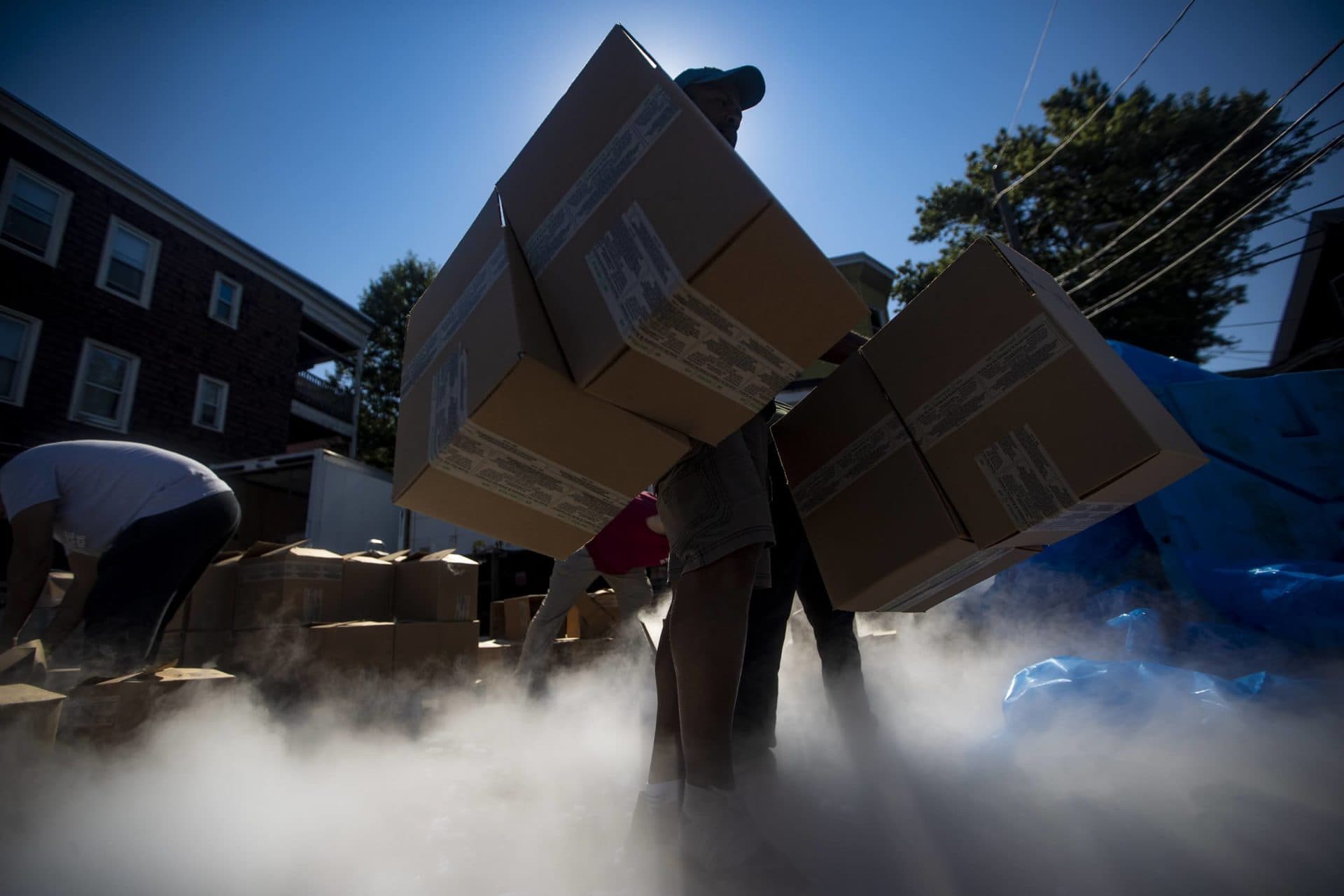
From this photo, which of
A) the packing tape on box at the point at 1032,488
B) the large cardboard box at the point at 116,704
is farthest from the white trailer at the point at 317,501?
the packing tape on box at the point at 1032,488

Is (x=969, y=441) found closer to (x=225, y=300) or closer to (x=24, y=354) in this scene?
(x=24, y=354)

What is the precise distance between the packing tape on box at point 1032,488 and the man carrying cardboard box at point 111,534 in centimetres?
222

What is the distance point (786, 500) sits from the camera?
59.5 inches

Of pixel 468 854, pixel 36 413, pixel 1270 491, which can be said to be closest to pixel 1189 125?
pixel 1270 491

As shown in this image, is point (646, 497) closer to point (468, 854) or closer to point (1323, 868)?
point (468, 854)

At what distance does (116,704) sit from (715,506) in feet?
4.25

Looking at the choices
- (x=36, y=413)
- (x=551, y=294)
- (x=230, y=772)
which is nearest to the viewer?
(x=551, y=294)

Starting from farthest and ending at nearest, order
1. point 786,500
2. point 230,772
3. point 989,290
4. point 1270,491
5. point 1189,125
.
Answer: point 1189,125 → point 1270,491 → point 786,500 → point 230,772 → point 989,290

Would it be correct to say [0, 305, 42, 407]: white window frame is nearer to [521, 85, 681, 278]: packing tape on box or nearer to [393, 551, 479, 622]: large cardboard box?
[393, 551, 479, 622]: large cardboard box

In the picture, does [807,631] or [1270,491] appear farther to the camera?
[807,631]

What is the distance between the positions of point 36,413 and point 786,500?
1073 cm

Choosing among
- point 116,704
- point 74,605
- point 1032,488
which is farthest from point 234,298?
point 1032,488

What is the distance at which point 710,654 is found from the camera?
1024 mm

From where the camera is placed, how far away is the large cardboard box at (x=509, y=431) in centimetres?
93
